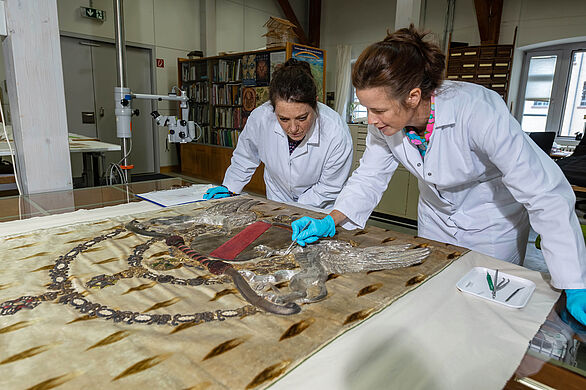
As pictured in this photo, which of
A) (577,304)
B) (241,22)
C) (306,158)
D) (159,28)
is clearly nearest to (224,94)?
(159,28)

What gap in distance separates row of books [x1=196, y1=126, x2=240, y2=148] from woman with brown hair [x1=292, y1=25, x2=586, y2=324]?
4.26 meters

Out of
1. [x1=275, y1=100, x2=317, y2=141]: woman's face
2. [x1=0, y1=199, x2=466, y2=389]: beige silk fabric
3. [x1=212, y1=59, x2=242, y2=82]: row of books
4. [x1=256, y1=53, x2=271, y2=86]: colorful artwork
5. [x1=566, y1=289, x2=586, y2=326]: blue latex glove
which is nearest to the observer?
[x1=0, y1=199, x2=466, y2=389]: beige silk fabric

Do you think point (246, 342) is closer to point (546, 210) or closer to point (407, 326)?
point (407, 326)

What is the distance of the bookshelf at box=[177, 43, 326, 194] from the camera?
477 cm

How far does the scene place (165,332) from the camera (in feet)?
2.24

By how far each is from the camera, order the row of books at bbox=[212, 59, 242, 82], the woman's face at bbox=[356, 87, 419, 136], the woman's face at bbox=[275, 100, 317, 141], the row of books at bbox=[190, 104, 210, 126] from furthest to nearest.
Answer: the row of books at bbox=[190, 104, 210, 126], the row of books at bbox=[212, 59, 242, 82], the woman's face at bbox=[275, 100, 317, 141], the woman's face at bbox=[356, 87, 419, 136]

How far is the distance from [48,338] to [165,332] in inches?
7.7

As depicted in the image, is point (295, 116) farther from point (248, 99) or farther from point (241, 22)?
point (241, 22)

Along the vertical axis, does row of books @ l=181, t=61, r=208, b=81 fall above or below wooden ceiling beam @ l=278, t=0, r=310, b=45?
below

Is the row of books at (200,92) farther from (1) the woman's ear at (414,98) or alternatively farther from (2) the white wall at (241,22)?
(1) the woman's ear at (414,98)

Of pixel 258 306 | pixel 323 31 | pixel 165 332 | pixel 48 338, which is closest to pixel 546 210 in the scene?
pixel 258 306

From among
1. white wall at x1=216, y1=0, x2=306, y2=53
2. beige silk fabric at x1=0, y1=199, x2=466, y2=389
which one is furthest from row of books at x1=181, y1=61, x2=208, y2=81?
beige silk fabric at x1=0, y1=199, x2=466, y2=389

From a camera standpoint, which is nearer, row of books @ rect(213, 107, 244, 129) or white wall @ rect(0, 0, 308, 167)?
white wall @ rect(0, 0, 308, 167)

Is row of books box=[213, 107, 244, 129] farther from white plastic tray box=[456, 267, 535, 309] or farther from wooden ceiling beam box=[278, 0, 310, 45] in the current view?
white plastic tray box=[456, 267, 535, 309]
